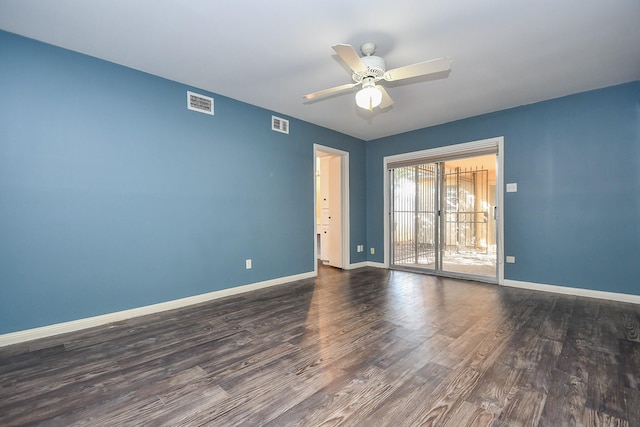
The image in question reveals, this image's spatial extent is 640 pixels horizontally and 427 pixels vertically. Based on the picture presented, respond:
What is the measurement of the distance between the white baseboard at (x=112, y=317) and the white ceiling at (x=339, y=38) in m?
2.51

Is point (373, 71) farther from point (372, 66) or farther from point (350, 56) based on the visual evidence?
point (350, 56)

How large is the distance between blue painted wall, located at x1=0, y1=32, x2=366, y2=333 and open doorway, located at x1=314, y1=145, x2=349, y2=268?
163 centimetres

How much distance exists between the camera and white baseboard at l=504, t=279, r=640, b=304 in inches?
135

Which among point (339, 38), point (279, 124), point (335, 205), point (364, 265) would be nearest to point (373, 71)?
point (339, 38)

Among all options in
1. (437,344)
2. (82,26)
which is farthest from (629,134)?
(82,26)

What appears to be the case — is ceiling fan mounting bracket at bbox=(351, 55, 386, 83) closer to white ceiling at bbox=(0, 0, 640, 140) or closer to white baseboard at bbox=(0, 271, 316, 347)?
white ceiling at bbox=(0, 0, 640, 140)

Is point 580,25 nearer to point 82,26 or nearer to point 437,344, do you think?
point 437,344

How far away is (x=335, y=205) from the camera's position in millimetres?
5715

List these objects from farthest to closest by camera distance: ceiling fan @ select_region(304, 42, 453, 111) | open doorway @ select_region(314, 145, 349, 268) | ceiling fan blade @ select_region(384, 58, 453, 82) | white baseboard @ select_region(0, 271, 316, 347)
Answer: open doorway @ select_region(314, 145, 349, 268) → white baseboard @ select_region(0, 271, 316, 347) → ceiling fan @ select_region(304, 42, 453, 111) → ceiling fan blade @ select_region(384, 58, 453, 82)

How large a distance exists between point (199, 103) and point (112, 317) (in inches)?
99.4

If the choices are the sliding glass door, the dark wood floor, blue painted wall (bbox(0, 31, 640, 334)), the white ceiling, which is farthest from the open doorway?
the dark wood floor

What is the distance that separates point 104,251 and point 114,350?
1.00m

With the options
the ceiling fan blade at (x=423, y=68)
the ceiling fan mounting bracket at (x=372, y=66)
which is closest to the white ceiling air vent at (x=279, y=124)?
the ceiling fan mounting bracket at (x=372, y=66)

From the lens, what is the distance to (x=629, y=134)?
343 cm
